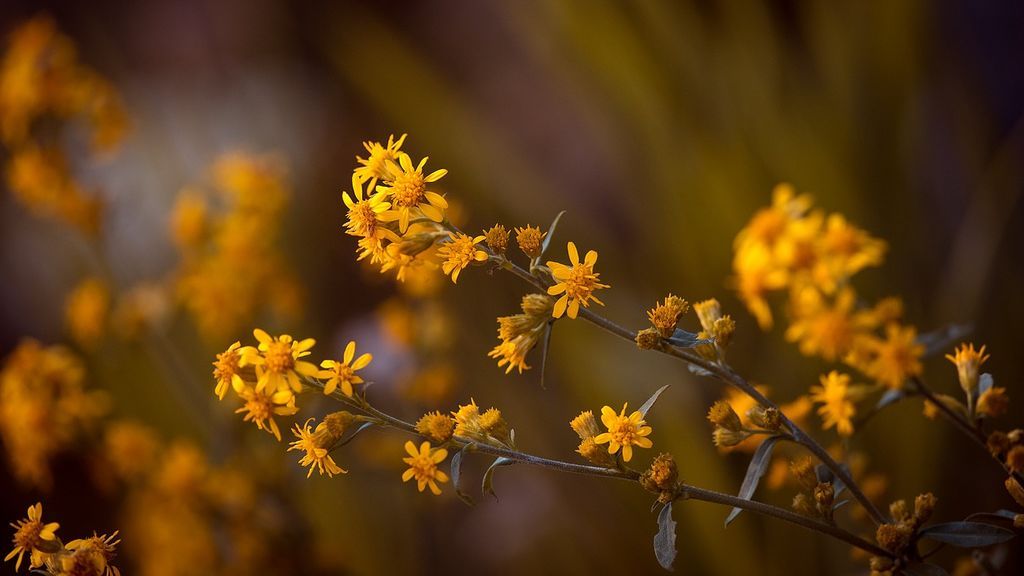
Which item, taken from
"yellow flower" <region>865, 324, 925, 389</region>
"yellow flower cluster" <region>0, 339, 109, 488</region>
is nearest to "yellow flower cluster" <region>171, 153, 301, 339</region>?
"yellow flower cluster" <region>0, 339, 109, 488</region>

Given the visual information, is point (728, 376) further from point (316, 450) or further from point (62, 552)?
point (62, 552)

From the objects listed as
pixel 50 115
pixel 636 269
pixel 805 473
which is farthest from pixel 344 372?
pixel 636 269

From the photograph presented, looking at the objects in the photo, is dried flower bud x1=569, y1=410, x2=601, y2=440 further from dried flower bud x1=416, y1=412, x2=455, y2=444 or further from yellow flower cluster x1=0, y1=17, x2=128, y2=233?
yellow flower cluster x1=0, y1=17, x2=128, y2=233

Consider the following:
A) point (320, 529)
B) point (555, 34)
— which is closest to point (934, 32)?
point (555, 34)

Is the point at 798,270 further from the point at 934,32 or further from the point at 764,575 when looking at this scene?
the point at 934,32

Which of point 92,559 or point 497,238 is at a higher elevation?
point 497,238

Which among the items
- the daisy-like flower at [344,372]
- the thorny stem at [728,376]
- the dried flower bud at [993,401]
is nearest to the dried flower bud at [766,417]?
the thorny stem at [728,376]

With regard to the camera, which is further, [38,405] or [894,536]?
[38,405]
